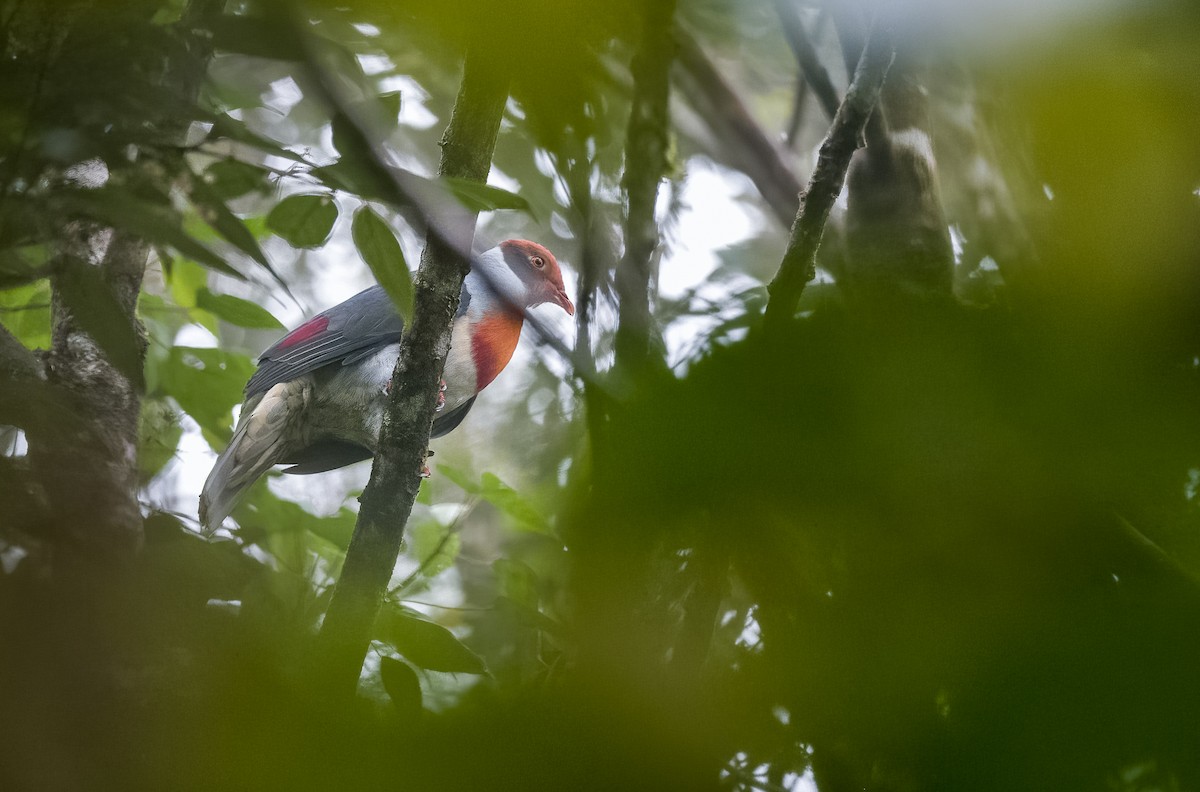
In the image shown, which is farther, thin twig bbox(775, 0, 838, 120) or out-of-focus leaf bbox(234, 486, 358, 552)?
out-of-focus leaf bbox(234, 486, 358, 552)

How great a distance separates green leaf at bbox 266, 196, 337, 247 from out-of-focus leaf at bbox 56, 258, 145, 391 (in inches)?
3.0

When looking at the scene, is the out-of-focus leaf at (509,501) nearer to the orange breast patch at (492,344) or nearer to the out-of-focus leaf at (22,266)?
the orange breast patch at (492,344)

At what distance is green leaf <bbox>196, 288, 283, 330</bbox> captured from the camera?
0.54 meters

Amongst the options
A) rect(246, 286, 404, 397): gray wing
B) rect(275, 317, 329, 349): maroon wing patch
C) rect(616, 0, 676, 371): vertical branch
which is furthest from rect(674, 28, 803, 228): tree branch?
rect(275, 317, 329, 349): maroon wing patch

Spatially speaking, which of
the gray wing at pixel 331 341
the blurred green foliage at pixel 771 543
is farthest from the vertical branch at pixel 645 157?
the gray wing at pixel 331 341

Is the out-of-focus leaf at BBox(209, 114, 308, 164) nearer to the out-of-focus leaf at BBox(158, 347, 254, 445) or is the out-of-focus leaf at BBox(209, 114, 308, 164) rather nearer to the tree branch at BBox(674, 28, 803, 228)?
the tree branch at BBox(674, 28, 803, 228)

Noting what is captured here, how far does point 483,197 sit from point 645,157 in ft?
0.22

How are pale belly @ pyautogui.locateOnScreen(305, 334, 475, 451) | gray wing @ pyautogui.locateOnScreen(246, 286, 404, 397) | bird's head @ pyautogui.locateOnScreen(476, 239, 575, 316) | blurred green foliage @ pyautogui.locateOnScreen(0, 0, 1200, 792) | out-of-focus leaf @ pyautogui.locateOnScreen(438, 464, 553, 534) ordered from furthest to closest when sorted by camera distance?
1. pale belly @ pyautogui.locateOnScreen(305, 334, 475, 451)
2. gray wing @ pyautogui.locateOnScreen(246, 286, 404, 397)
3. bird's head @ pyautogui.locateOnScreen(476, 239, 575, 316)
4. out-of-focus leaf @ pyautogui.locateOnScreen(438, 464, 553, 534)
5. blurred green foliage @ pyautogui.locateOnScreen(0, 0, 1200, 792)

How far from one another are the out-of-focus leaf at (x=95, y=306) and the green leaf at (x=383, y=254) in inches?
4.5

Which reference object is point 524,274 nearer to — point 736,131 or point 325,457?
point 736,131

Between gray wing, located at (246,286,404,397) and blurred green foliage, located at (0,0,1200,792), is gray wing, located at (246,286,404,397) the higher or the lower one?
the higher one

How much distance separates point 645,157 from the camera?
14.2 inches

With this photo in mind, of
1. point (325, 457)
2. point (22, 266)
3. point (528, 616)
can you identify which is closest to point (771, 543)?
point (528, 616)

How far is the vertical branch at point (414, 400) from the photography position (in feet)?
1.02
